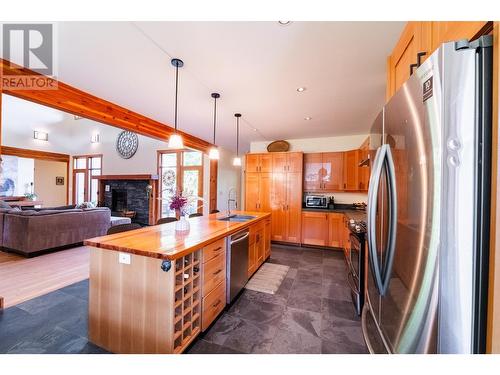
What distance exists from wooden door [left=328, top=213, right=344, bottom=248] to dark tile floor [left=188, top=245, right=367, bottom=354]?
1.30 m

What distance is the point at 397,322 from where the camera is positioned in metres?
0.87

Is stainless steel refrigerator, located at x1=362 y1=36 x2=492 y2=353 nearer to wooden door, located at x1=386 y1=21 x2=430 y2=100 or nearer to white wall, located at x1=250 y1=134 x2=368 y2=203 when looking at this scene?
wooden door, located at x1=386 y1=21 x2=430 y2=100

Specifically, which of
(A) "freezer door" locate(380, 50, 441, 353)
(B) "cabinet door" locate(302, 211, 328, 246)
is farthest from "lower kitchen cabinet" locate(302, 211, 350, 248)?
(A) "freezer door" locate(380, 50, 441, 353)

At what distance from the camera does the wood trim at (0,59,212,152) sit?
2222mm

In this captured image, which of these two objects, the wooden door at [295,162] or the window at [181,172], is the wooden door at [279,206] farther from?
Answer: the window at [181,172]

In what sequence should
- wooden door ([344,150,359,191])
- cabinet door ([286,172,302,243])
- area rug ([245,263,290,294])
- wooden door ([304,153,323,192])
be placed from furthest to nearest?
wooden door ([304,153,323,192])
cabinet door ([286,172,302,243])
wooden door ([344,150,359,191])
area rug ([245,263,290,294])

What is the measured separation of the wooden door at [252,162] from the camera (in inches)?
191

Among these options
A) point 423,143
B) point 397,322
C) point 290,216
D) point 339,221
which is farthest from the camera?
point 290,216

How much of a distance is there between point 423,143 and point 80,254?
517 cm

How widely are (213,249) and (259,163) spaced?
3247 mm

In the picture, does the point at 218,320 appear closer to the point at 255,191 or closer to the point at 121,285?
the point at 121,285

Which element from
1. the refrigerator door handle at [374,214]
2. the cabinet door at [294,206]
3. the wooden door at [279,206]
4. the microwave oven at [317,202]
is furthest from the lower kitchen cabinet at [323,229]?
the refrigerator door handle at [374,214]

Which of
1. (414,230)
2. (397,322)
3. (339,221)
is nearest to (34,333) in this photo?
(397,322)
